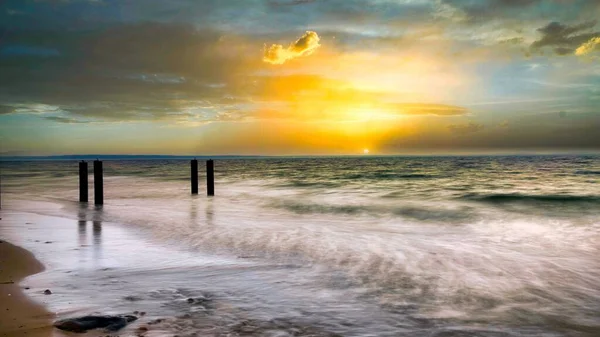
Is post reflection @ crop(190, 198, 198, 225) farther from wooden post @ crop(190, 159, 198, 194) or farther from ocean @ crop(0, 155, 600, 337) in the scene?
wooden post @ crop(190, 159, 198, 194)

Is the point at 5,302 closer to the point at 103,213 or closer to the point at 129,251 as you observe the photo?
Answer: the point at 129,251

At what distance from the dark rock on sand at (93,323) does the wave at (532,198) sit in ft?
79.5

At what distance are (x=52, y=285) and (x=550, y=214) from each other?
19803 mm

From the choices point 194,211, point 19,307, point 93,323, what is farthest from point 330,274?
point 194,211

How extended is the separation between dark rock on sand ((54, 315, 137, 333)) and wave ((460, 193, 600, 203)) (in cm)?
2423

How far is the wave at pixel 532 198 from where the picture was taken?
25489 mm

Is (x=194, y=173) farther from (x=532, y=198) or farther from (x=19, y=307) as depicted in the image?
(x=19, y=307)

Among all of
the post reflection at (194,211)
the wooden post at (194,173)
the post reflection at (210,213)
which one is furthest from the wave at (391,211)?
the wooden post at (194,173)

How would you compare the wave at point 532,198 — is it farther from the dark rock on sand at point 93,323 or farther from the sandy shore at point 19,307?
the dark rock on sand at point 93,323

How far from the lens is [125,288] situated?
696 cm

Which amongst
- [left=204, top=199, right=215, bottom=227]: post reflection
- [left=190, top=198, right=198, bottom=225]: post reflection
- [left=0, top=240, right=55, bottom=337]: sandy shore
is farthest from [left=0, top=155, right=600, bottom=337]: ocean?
[left=0, top=240, right=55, bottom=337]: sandy shore

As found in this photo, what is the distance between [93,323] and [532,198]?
2694cm

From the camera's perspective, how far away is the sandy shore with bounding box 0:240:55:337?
4.99 m

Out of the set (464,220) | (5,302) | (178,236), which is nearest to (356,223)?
(464,220)
